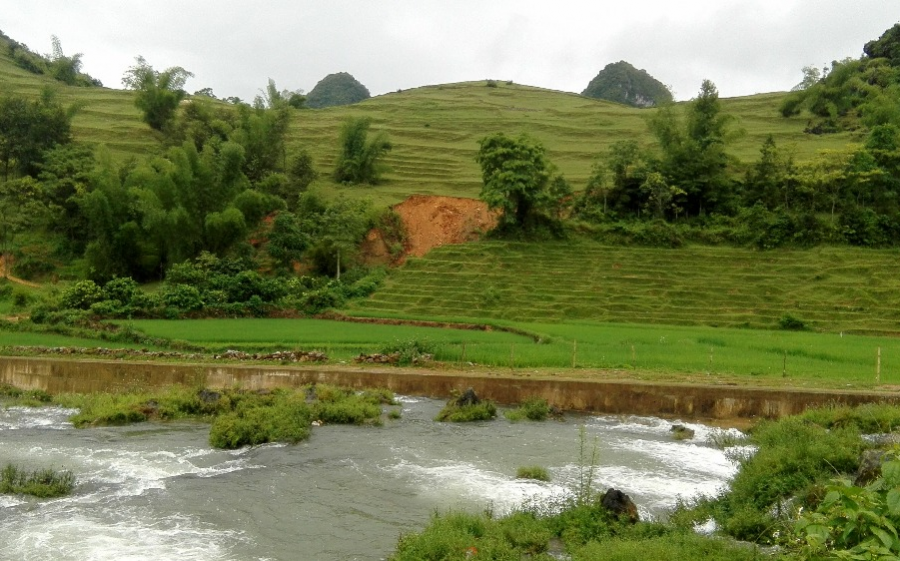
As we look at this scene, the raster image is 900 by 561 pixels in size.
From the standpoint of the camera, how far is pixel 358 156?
1901 inches

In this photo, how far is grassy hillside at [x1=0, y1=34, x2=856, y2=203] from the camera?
163ft

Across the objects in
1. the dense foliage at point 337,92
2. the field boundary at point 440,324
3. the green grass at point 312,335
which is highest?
the dense foliage at point 337,92

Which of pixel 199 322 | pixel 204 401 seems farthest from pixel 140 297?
pixel 204 401

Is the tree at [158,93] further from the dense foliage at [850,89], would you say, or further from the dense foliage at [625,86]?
the dense foliage at [625,86]

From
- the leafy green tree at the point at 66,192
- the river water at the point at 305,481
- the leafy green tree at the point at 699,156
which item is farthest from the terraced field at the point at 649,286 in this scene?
the leafy green tree at the point at 66,192

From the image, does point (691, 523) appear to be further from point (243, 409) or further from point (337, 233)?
point (337, 233)

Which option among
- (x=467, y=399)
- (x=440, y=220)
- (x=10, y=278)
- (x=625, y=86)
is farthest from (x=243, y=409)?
(x=625, y=86)

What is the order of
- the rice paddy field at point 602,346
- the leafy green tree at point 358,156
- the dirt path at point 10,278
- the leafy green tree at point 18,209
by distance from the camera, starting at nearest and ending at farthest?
1. the rice paddy field at point 602,346
2. the dirt path at point 10,278
3. the leafy green tree at point 18,209
4. the leafy green tree at point 358,156

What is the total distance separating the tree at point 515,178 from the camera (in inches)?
1473

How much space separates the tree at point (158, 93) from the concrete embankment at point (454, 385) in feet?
123

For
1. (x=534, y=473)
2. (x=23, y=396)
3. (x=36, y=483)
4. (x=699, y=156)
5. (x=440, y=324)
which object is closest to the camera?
(x=36, y=483)

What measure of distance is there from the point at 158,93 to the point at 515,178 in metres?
32.1

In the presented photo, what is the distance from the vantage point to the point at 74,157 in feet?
138

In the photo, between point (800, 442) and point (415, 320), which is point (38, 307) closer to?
point (415, 320)
